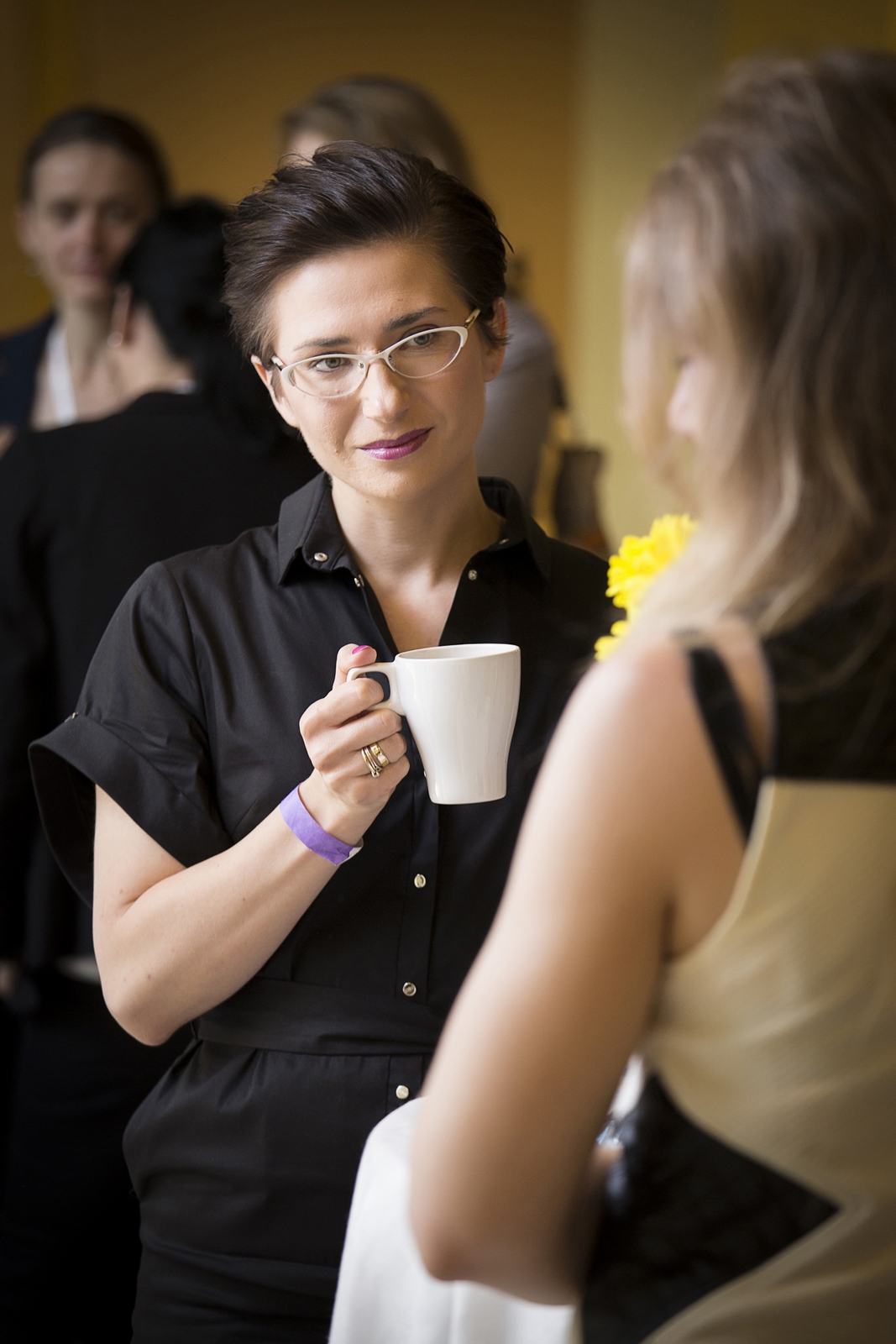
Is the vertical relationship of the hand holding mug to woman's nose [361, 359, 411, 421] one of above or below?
below

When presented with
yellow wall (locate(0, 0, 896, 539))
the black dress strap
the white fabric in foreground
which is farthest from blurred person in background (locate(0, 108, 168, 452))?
the black dress strap

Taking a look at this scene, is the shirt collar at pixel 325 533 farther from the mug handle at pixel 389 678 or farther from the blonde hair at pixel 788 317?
the blonde hair at pixel 788 317

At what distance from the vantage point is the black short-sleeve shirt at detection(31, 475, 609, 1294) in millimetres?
1105

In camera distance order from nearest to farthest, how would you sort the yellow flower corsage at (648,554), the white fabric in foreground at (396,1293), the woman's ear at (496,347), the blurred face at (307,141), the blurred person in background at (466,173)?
the white fabric in foreground at (396,1293), the yellow flower corsage at (648,554), the woman's ear at (496,347), the blurred person in background at (466,173), the blurred face at (307,141)

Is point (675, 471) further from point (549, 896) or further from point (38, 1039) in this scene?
point (38, 1039)

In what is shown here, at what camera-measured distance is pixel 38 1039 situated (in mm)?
1592

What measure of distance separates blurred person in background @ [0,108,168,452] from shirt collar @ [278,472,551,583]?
51.8 inches

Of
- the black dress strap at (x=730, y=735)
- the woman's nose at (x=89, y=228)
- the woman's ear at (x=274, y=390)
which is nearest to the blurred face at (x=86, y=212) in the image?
the woman's nose at (x=89, y=228)

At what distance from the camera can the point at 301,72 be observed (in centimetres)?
450

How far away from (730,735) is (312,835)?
471 millimetres

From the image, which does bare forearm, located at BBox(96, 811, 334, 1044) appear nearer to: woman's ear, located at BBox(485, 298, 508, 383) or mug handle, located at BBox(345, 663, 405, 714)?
mug handle, located at BBox(345, 663, 405, 714)

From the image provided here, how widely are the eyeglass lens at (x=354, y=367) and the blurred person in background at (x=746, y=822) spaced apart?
442 mm

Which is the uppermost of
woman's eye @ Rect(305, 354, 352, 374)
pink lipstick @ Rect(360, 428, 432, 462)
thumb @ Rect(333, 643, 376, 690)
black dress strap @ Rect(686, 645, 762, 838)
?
woman's eye @ Rect(305, 354, 352, 374)

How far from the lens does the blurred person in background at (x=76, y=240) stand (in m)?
2.41
